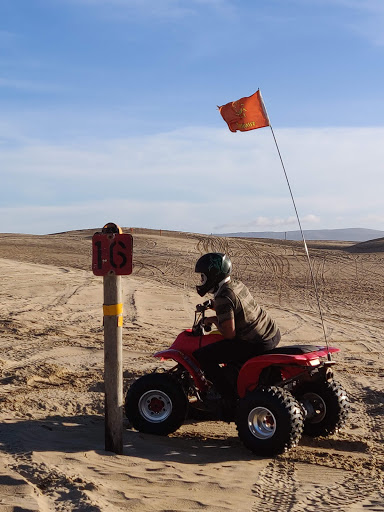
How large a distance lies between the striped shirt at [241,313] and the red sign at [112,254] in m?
0.99

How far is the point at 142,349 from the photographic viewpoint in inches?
416

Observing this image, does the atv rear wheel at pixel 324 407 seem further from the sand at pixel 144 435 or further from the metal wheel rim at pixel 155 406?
the metal wheel rim at pixel 155 406

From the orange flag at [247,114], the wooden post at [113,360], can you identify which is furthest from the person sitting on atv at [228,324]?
the orange flag at [247,114]

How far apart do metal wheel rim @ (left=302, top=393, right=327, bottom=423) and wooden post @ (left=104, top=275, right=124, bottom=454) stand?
1.83m

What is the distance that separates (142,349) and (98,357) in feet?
3.36

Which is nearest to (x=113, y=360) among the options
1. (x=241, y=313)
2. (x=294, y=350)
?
(x=241, y=313)

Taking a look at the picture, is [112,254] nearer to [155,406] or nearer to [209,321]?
[209,321]

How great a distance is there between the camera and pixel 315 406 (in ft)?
21.3

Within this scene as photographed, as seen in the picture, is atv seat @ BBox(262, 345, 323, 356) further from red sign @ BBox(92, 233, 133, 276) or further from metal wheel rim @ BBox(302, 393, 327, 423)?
red sign @ BBox(92, 233, 133, 276)

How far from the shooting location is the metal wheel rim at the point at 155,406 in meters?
6.42

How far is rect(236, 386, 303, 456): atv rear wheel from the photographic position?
5.75 metres

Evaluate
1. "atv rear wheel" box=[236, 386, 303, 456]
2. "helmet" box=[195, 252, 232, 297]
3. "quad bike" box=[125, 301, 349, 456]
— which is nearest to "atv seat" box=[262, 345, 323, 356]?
"quad bike" box=[125, 301, 349, 456]

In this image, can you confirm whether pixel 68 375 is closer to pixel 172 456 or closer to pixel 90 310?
pixel 172 456

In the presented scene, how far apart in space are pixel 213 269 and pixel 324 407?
175 cm
